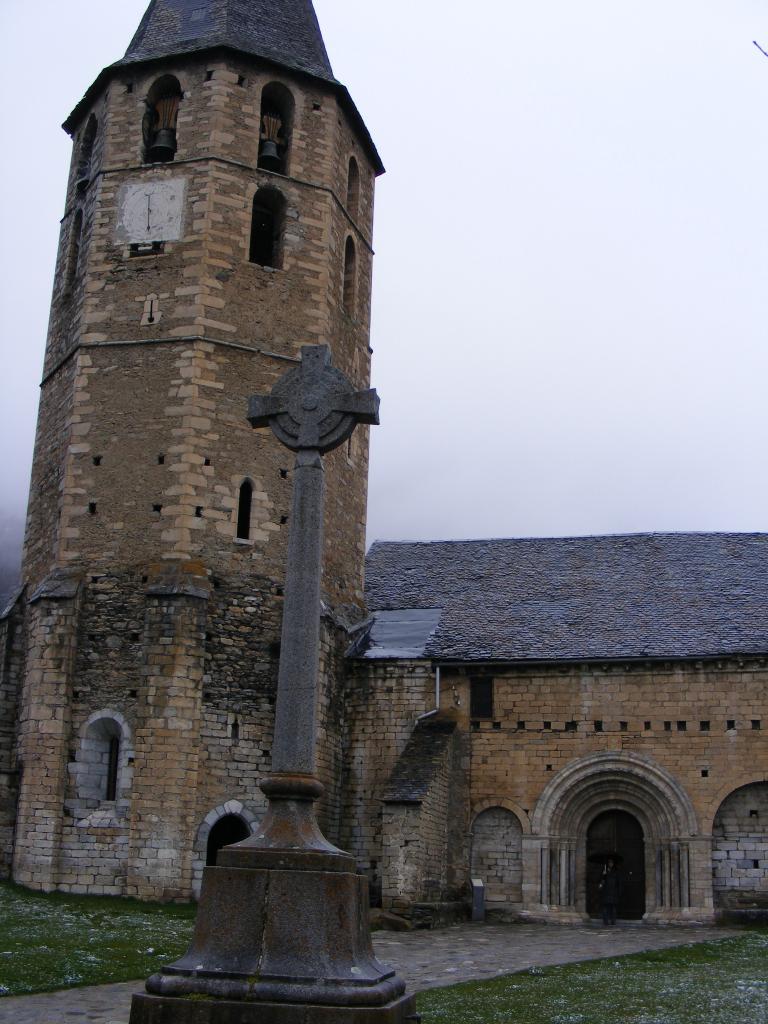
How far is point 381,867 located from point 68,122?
17.9 meters

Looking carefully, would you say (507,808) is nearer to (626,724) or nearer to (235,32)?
(626,724)

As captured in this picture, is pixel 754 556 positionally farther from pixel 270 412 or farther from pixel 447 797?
pixel 270 412

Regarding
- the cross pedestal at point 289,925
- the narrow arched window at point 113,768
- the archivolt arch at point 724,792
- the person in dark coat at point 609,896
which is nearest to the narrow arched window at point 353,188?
the narrow arched window at point 113,768

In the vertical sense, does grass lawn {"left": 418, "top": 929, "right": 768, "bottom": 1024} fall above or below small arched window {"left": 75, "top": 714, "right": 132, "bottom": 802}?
below

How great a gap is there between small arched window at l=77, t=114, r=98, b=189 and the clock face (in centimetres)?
240

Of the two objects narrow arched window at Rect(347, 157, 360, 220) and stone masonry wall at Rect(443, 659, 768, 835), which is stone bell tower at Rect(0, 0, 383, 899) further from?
stone masonry wall at Rect(443, 659, 768, 835)

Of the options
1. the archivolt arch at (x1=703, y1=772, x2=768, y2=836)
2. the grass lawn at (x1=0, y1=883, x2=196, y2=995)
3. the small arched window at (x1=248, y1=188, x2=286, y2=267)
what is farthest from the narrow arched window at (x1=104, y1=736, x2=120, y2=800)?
the archivolt arch at (x1=703, y1=772, x2=768, y2=836)

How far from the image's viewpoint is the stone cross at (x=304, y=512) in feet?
32.1

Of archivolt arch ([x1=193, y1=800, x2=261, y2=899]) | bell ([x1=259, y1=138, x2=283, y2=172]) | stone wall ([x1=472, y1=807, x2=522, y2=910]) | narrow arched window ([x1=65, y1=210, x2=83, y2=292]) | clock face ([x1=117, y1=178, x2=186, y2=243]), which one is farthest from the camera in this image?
narrow arched window ([x1=65, y1=210, x2=83, y2=292])

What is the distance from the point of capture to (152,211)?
79.0 ft

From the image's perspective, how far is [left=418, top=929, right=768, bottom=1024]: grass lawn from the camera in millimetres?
10047

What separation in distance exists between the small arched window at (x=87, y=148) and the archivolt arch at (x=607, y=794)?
54.7 ft

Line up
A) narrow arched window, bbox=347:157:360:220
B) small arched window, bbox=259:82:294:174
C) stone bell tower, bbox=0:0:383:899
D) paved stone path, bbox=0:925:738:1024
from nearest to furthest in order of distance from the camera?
paved stone path, bbox=0:925:738:1024 < stone bell tower, bbox=0:0:383:899 < small arched window, bbox=259:82:294:174 < narrow arched window, bbox=347:157:360:220

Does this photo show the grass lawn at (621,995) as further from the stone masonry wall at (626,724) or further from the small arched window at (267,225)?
the small arched window at (267,225)
